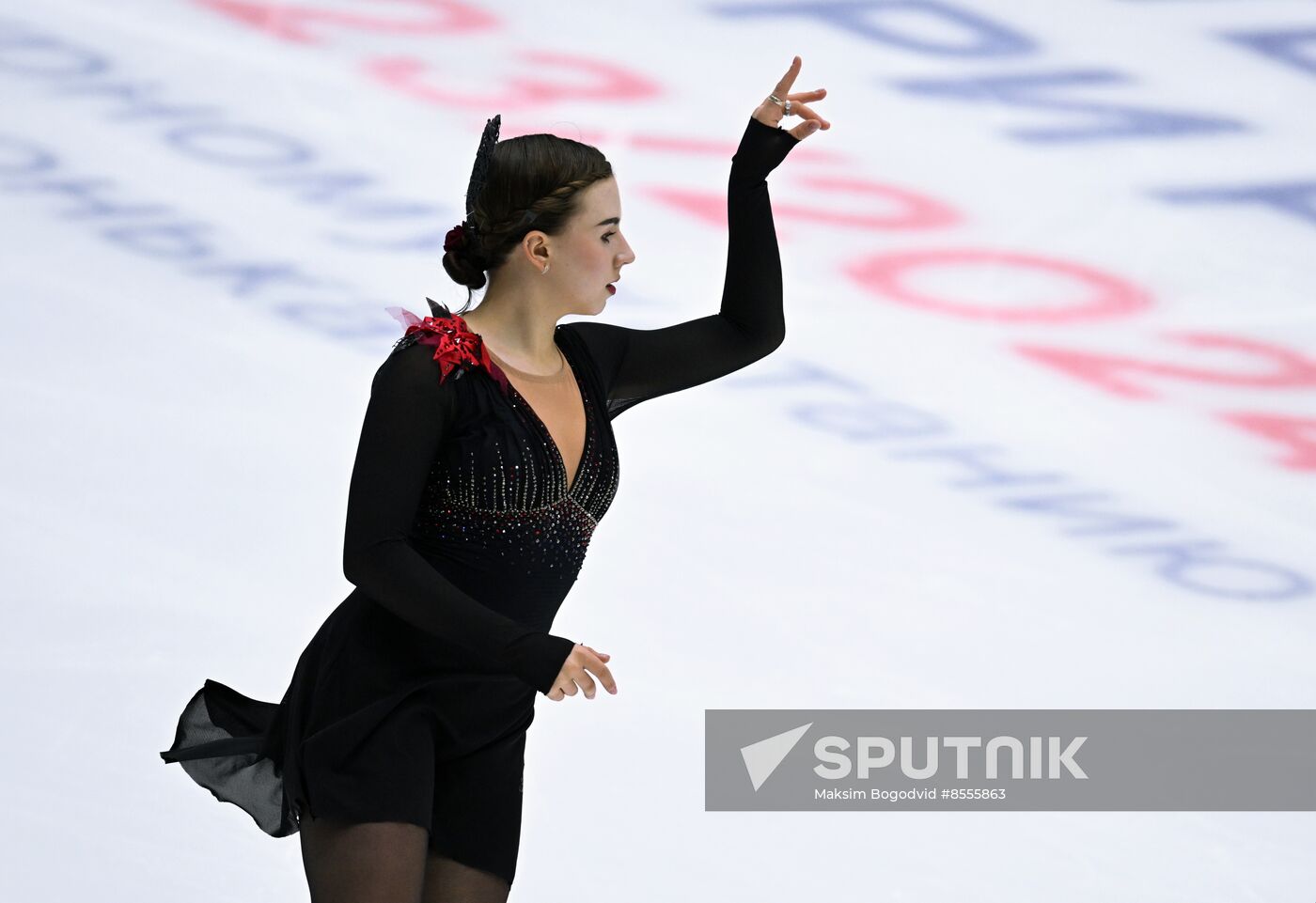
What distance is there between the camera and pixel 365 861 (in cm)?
208

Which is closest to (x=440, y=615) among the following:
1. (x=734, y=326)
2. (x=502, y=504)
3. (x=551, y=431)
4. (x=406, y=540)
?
(x=406, y=540)

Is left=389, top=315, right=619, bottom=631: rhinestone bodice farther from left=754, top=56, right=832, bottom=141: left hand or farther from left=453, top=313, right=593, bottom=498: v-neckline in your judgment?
left=754, top=56, right=832, bottom=141: left hand

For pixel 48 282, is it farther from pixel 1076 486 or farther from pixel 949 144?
pixel 1076 486

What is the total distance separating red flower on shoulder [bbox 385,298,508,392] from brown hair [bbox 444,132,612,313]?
0.12 meters

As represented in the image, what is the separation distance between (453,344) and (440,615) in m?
0.31

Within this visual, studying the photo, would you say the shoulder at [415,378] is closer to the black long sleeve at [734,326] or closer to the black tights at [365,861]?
the black long sleeve at [734,326]

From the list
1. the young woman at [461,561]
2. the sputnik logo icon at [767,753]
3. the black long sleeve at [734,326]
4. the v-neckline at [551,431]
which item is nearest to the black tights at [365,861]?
the young woman at [461,561]

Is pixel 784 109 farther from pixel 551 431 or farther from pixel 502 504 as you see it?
pixel 502 504

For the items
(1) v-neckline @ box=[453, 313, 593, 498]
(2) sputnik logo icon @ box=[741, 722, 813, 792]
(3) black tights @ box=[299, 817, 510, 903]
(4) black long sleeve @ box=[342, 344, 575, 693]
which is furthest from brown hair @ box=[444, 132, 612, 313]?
(2) sputnik logo icon @ box=[741, 722, 813, 792]

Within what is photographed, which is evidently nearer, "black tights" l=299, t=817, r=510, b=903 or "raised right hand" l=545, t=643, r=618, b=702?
"raised right hand" l=545, t=643, r=618, b=702

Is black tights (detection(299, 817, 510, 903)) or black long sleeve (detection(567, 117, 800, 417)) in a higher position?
black long sleeve (detection(567, 117, 800, 417))

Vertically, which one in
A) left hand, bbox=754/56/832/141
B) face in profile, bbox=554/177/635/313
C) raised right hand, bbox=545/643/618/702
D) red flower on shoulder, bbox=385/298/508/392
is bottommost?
raised right hand, bbox=545/643/618/702

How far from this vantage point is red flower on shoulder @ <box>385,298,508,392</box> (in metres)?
2.12

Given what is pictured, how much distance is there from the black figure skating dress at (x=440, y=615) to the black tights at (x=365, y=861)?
18 mm
